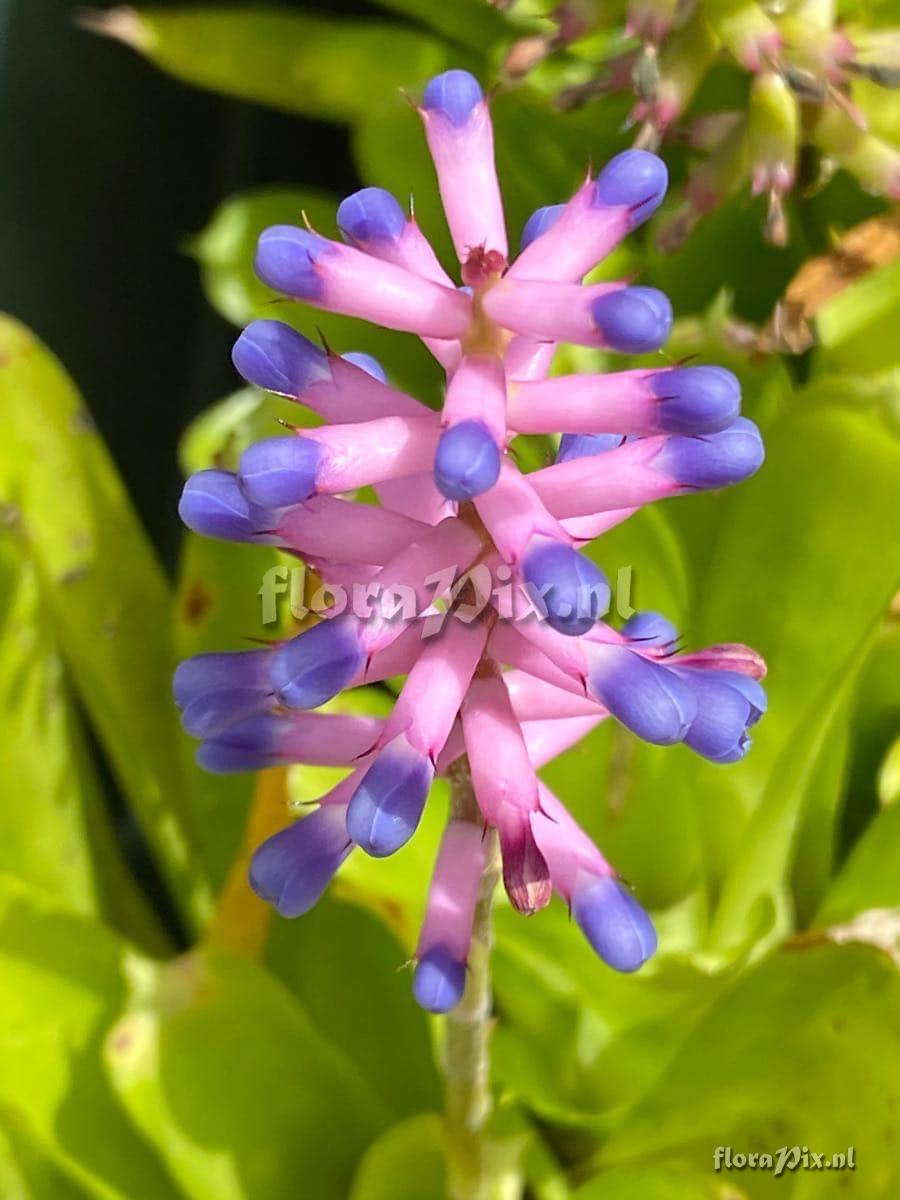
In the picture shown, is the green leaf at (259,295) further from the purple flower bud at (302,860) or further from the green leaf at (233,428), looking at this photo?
the purple flower bud at (302,860)

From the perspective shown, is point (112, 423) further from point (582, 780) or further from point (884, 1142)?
point (884, 1142)

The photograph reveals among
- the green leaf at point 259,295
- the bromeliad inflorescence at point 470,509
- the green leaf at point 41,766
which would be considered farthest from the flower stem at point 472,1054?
the green leaf at point 259,295

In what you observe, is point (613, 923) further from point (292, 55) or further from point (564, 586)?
point (292, 55)

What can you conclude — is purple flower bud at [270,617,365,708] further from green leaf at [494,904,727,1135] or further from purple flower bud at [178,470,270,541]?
green leaf at [494,904,727,1135]

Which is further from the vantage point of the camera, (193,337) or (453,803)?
(193,337)

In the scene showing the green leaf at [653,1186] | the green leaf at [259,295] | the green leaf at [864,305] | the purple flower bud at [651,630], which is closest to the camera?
the purple flower bud at [651,630]

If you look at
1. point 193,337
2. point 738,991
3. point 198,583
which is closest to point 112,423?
point 193,337

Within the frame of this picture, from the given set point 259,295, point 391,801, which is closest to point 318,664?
point 391,801
